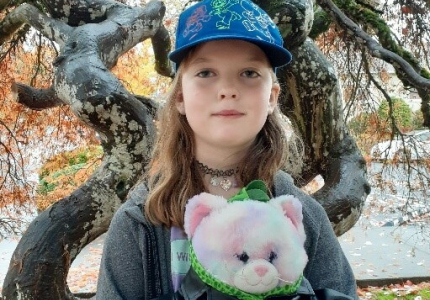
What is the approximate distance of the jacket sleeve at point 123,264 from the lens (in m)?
1.22

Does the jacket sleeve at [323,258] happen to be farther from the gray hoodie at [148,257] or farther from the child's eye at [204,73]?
the child's eye at [204,73]

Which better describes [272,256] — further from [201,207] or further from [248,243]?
[201,207]

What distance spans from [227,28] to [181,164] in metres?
0.36

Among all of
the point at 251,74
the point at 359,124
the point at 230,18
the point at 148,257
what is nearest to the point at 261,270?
the point at 148,257

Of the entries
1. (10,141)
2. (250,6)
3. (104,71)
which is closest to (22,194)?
(10,141)

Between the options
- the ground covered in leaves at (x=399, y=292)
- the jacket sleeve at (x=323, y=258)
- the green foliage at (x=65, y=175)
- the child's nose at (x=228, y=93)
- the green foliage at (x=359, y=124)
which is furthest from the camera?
the ground covered in leaves at (x=399, y=292)

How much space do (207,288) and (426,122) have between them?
268 cm

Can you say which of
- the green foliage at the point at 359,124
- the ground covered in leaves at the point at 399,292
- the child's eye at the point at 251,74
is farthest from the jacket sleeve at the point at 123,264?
the ground covered in leaves at the point at 399,292

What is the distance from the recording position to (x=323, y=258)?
1.31 m

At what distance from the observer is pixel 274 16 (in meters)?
2.45

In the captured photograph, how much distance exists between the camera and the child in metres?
1.20

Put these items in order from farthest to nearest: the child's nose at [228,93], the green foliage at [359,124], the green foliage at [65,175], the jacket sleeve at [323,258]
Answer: the green foliage at [65,175] < the green foliage at [359,124] < the jacket sleeve at [323,258] < the child's nose at [228,93]

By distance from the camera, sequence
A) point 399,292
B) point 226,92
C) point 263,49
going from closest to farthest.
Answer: point 226,92, point 263,49, point 399,292

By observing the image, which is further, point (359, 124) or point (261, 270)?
point (359, 124)
